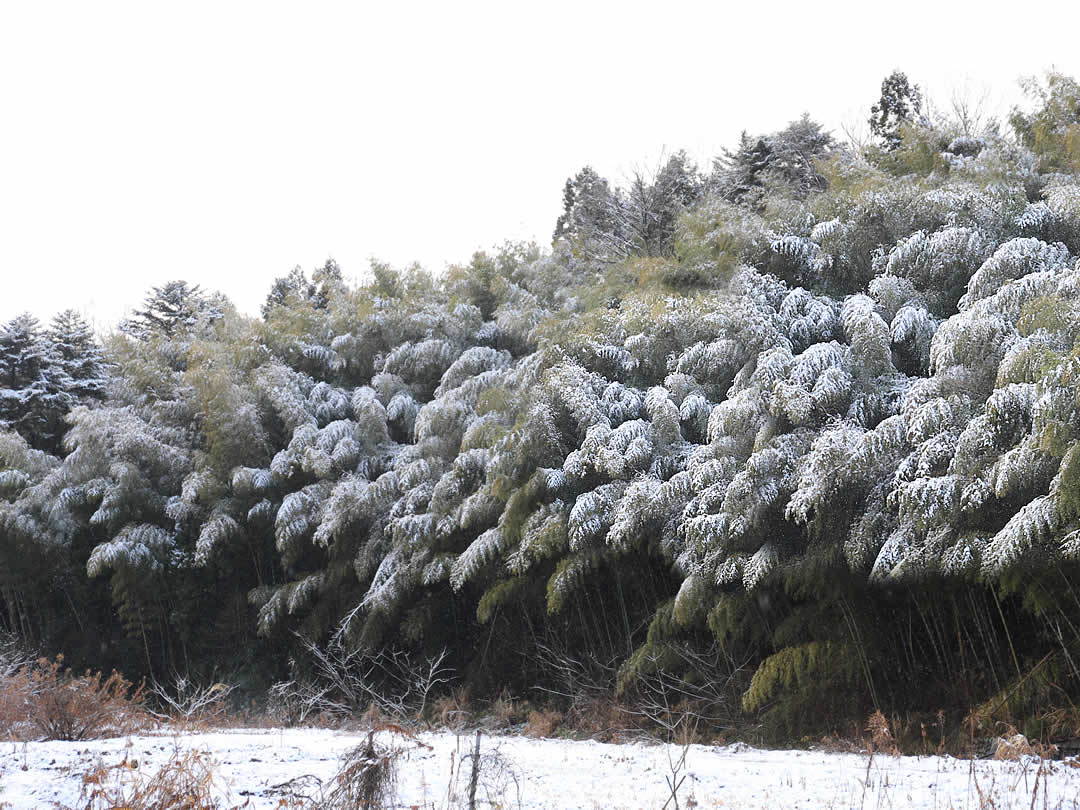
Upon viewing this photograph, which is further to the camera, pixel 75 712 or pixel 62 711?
pixel 75 712

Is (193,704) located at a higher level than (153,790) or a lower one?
lower

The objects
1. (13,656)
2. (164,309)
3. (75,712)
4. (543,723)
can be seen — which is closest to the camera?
(75,712)

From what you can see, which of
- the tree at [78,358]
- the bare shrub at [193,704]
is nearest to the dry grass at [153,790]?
the bare shrub at [193,704]

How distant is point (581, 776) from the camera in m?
4.80

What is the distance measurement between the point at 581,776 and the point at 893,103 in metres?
15.3

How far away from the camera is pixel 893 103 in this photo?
16562 millimetres

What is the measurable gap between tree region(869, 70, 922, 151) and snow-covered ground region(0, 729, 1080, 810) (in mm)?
13148

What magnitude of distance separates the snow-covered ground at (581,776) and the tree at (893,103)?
13.1 m

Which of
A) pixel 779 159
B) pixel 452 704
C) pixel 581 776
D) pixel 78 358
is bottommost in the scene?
pixel 452 704

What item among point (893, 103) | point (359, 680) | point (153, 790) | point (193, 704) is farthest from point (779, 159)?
point (153, 790)

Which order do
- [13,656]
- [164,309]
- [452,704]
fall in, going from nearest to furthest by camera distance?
1. [452,704]
2. [13,656]
3. [164,309]

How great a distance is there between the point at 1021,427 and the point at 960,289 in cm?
229

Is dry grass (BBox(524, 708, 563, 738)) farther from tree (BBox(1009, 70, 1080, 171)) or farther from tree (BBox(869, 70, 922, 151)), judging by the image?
tree (BBox(869, 70, 922, 151))

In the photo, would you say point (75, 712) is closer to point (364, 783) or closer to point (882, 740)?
point (364, 783)
